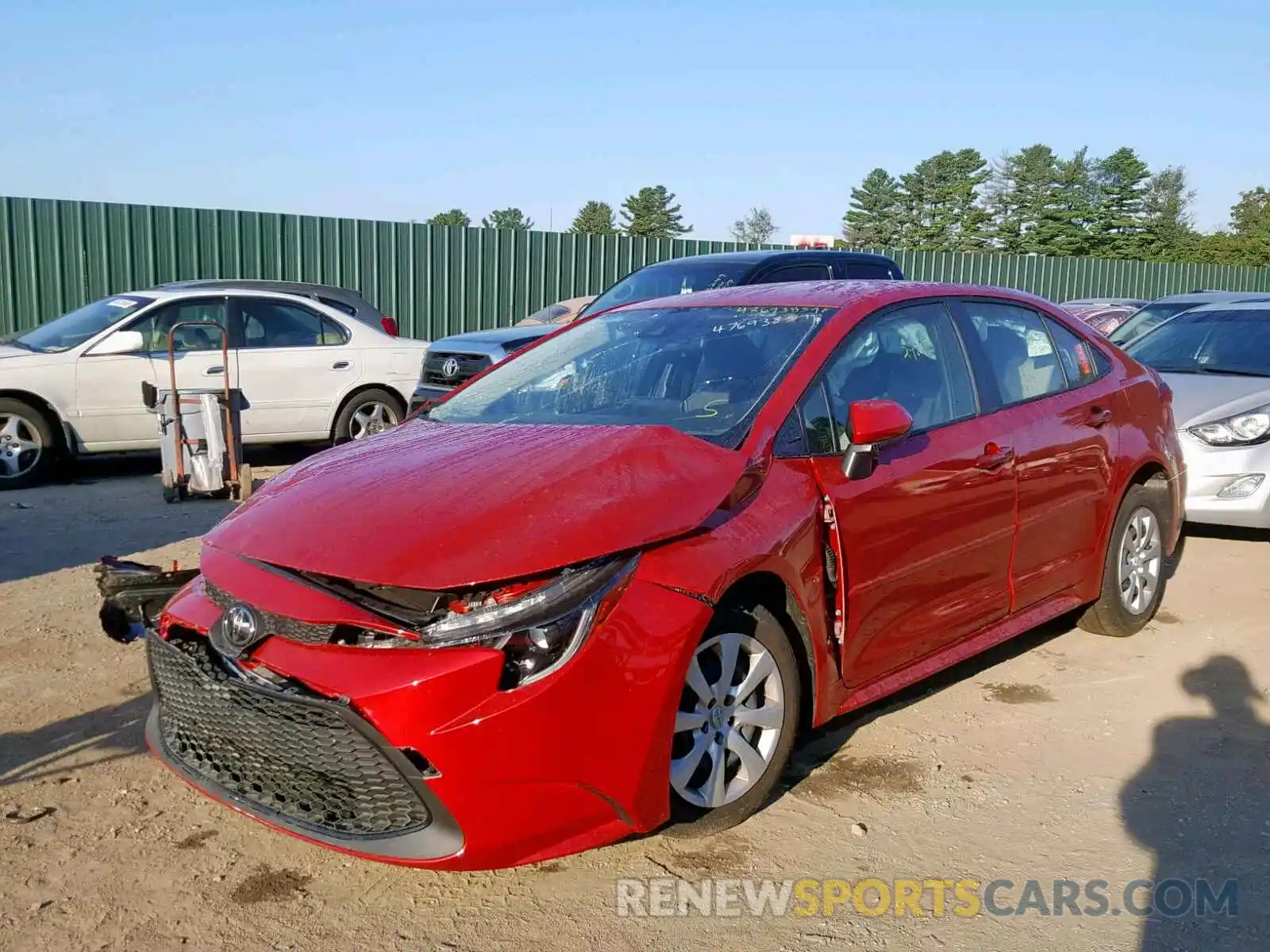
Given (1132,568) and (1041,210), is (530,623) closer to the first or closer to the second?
(1132,568)

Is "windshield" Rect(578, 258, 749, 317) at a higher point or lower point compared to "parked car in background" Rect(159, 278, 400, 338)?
higher

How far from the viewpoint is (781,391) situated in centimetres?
379

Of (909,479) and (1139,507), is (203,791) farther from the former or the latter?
(1139,507)

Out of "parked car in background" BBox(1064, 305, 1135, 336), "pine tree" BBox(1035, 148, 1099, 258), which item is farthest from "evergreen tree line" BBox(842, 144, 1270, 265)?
"parked car in background" BBox(1064, 305, 1135, 336)

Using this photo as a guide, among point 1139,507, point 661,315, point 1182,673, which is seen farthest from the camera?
point 1139,507

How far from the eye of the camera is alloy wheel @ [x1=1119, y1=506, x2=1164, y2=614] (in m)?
5.36

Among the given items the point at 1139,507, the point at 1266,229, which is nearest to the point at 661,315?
the point at 1139,507

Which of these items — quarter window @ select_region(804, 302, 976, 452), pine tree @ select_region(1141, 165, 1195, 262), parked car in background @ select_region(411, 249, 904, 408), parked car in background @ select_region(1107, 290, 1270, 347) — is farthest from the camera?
pine tree @ select_region(1141, 165, 1195, 262)

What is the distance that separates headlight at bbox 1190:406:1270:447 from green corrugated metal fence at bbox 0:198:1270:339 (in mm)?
13206

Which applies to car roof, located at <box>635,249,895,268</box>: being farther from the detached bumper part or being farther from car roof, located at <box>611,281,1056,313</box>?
the detached bumper part

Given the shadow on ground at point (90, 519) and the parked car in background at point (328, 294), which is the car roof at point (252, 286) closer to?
the parked car in background at point (328, 294)

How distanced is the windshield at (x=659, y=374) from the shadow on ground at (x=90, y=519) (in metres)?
3.36

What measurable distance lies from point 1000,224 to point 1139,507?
2613 inches

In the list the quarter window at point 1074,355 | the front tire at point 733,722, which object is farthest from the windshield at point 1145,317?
the front tire at point 733,722
